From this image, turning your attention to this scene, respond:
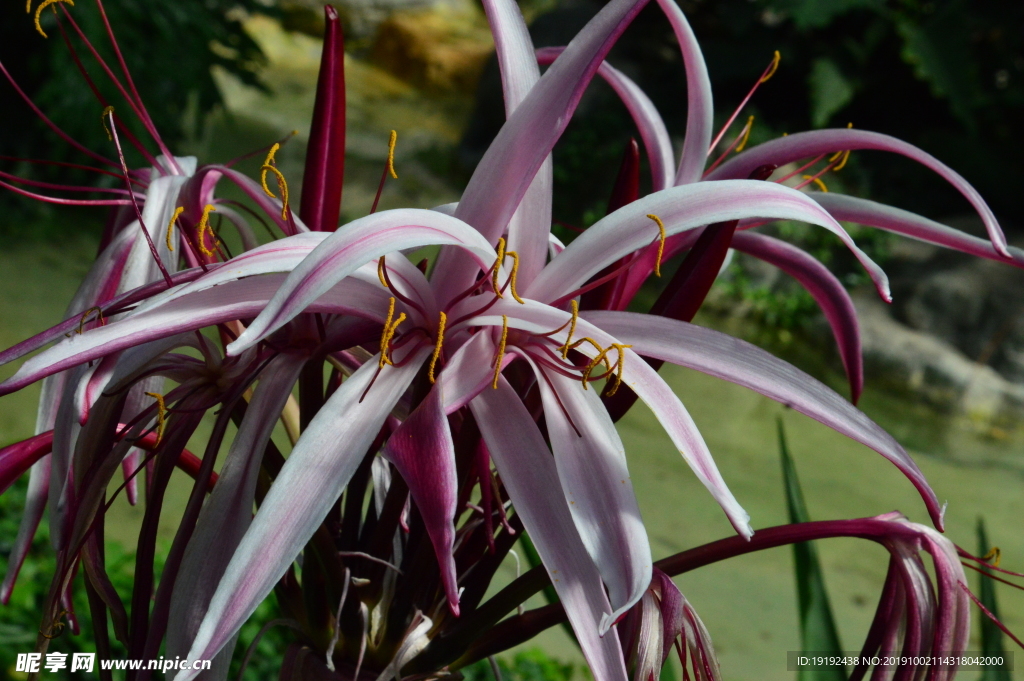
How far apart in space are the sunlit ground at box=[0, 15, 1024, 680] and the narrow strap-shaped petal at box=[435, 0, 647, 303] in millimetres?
1520

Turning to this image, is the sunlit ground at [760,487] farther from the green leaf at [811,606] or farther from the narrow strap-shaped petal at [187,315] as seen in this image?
the narrow strap-shaped petal at [187,315]

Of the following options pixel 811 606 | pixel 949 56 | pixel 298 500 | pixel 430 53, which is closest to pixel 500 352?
pixel 298 500

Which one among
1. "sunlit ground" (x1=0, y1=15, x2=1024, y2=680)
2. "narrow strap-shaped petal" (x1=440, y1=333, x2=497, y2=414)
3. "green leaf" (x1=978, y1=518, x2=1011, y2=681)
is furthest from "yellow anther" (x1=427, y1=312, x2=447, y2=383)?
"sunlit ground" (x1=0, y1=15, x2=1024, y2=680)

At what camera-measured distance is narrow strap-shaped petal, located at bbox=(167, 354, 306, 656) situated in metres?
0.46

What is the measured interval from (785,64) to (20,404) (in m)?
4.03

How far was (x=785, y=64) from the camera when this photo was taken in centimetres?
470

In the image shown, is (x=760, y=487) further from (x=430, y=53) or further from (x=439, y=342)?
(x=430, y=53)

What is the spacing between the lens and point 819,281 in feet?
2.13

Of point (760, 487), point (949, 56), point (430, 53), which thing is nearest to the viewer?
→ point (760, 487)

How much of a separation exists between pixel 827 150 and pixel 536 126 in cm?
23

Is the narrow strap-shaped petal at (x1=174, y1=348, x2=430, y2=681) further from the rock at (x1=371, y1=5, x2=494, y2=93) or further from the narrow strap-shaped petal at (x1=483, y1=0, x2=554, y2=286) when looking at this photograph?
the rock at (x1=371, y1=5, x2=494, y2=93)

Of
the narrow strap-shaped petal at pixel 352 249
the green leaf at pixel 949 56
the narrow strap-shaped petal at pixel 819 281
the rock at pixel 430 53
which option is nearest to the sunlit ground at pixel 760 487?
the narrow strap-shaped petal at pixel 819 281

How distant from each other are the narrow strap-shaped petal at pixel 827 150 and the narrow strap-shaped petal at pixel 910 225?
0.02m

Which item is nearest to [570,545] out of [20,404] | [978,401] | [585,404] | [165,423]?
[585,404]
